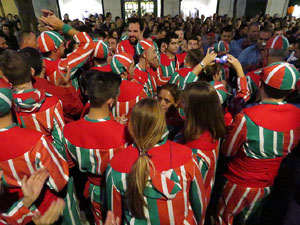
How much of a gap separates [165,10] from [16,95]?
18.1 meters

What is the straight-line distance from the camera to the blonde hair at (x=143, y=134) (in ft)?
4.33

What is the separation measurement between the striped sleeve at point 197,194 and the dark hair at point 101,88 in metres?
0.97

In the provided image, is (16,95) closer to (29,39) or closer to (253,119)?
(253,119)

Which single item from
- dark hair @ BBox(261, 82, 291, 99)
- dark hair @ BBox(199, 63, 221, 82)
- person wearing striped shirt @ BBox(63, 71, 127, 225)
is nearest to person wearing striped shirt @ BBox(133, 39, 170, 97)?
dark hair @ BBox(199, 63, 221, 82)

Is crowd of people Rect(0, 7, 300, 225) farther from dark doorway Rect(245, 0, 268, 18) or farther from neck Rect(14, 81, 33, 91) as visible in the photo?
dark doorway Rect(245, 0, 268, 18)

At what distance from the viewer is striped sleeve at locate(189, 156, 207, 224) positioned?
159 centimetres

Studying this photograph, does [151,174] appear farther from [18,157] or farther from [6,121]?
[6,121]

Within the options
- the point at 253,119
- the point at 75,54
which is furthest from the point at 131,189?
the point at 75,54

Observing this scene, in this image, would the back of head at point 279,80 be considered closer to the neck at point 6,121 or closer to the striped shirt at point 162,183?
the striped shirt at point 162,183

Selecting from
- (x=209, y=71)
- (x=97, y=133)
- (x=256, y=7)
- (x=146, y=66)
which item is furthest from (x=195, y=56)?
(x=256, y=7)

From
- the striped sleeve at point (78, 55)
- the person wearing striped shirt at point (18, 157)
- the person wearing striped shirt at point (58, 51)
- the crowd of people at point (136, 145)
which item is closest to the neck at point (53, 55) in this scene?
the person wearing striped shirt at point (58, 51)

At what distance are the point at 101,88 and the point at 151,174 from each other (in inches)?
38.2

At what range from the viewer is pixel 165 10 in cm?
1770

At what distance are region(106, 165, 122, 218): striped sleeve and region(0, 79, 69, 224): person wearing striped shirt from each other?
18.7 inches
